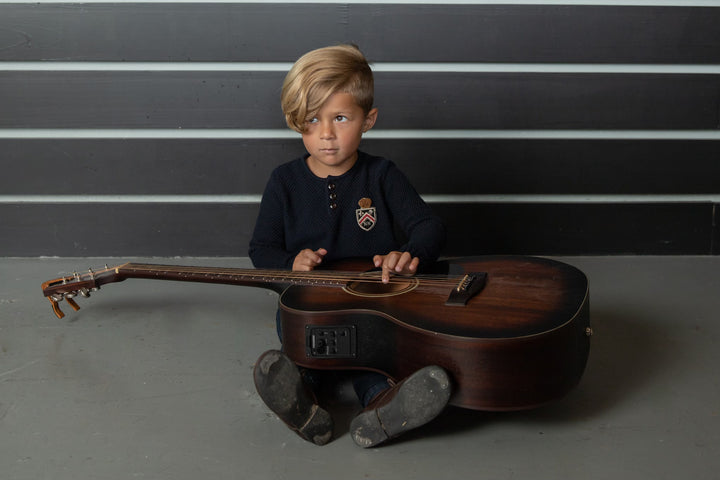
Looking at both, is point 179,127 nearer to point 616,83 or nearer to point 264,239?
point 264,239

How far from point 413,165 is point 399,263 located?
3.17ft

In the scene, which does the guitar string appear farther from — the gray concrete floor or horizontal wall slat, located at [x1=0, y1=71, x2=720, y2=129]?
horizontal wall slat, located at [x1=0, y1=71, x2=720, y2=129]

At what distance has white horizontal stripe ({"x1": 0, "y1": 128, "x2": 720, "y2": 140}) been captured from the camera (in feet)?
7.75

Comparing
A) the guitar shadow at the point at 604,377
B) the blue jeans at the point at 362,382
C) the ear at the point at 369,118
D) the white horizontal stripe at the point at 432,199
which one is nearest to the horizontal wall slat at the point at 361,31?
the white horizontal stripe at the point at 432,199

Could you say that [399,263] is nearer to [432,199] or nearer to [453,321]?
[453,321]

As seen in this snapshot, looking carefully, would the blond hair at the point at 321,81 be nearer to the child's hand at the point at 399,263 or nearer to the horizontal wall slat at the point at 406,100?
the child's hand at the point at 399,263

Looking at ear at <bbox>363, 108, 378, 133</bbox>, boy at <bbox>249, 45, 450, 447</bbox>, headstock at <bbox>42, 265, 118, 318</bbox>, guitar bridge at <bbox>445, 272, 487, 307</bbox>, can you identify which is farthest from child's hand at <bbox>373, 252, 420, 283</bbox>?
headstock at <bbox>42, 265, 118, 318</bbox>

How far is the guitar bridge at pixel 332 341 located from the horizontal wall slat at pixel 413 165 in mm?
1154

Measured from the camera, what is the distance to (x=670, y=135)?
2387 millimetres

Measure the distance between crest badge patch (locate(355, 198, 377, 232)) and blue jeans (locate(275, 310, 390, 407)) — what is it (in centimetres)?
39

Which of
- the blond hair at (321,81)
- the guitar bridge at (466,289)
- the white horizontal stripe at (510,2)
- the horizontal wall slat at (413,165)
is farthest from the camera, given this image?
the horizontal wall slat at (413,165)

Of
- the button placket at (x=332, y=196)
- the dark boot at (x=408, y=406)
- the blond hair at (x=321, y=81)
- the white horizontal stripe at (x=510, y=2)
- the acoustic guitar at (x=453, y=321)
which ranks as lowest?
the dark boot at (x=408, y=406)

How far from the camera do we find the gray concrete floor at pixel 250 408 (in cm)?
121

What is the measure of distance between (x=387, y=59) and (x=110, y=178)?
1050mm
